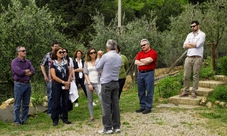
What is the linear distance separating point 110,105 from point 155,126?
117cm

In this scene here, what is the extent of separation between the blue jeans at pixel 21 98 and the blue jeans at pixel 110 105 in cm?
214

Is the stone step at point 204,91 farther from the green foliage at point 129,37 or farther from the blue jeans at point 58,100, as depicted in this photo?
the green foliage at point 129,37

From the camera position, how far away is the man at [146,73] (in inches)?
308

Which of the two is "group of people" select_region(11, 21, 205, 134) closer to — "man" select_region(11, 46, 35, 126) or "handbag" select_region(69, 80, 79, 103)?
"man" select_region(11, 46, 35, 126)

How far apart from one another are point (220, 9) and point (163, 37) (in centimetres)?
358

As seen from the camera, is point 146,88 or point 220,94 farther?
point 220,94

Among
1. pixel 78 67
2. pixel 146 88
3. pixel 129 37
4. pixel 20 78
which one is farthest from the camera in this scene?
pixel 129 37

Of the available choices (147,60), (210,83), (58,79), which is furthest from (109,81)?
(210,83)

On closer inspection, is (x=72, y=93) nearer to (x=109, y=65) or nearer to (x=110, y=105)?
(x=110, y=105)

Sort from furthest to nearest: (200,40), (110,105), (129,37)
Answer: (129,37) < (200,40) < (110,105)

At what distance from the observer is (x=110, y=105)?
616 centimetres

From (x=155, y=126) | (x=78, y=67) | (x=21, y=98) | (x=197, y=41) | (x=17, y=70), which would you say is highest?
(x=197, y=41)

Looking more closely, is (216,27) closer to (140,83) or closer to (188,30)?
(188,30)

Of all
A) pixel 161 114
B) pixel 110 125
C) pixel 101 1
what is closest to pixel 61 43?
pixel 161 114
